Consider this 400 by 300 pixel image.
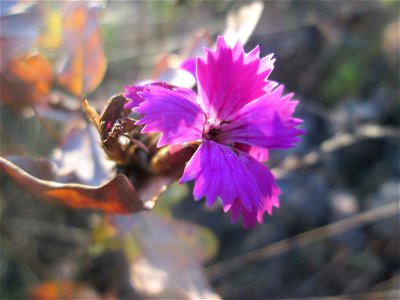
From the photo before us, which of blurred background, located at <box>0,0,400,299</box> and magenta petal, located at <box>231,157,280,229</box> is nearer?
magenta petal, located at <box>231,157,280,229</box>

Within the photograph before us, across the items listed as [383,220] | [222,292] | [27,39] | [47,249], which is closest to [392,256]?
[383,220]

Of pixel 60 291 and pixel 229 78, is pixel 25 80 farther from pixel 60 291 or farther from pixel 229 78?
pixel 229 78

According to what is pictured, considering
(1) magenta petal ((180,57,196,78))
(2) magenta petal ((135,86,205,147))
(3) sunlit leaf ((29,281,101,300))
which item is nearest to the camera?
(2) magenta petal ((135,86,205,147))

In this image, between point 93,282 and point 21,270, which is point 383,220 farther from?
point 21,270

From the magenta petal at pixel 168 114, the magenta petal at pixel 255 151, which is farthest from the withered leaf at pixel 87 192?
the magenta petal at pixel 255 151

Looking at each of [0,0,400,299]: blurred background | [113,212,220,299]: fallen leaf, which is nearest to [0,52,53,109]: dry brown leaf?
[0,0,400,299]: blurred background

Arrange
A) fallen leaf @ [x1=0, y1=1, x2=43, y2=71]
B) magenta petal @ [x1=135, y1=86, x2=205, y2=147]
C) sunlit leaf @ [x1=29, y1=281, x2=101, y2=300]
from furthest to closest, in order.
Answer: sunlit leaf @ [x1=29, y1=281, x2=101, y2=300]
fallen leaf @ [x1=0, y1=1, x2=43, y2=71]
magenta petal @ [x1=135, y1=86, x2=205, y2=147]

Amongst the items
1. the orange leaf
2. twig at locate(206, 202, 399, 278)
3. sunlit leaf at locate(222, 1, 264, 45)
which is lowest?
twig at locate(206, 202, 399, 278)

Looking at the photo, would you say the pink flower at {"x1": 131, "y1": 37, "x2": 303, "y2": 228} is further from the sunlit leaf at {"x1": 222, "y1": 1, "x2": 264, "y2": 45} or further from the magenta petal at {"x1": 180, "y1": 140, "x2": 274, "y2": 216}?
the sunlit leaf at {"x1": 222, "y1": 1, "x2": 264, "y2": 45}
